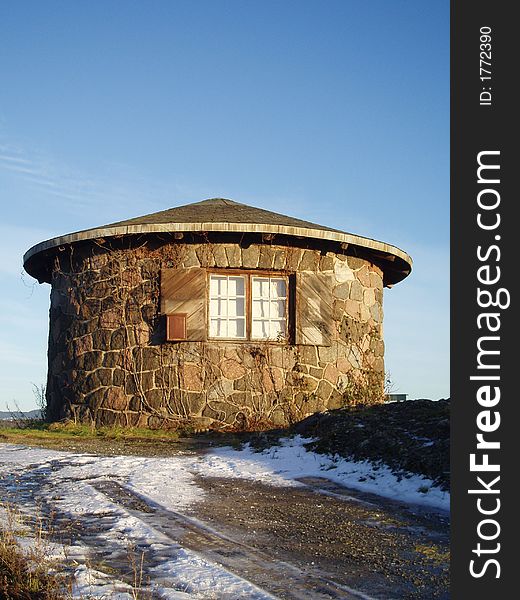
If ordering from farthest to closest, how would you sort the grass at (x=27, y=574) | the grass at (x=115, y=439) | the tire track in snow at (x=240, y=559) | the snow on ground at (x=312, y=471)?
the grass at (x=115, y=439)
the snow on ground at (x=312, y=471)
the tire track in snow at (x=240, y=559)
the grass at (x=27, y=574)

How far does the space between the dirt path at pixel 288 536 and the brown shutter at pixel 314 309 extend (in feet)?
16.7

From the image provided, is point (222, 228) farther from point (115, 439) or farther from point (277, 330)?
point (115, 439)

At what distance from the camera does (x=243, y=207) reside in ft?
48.4

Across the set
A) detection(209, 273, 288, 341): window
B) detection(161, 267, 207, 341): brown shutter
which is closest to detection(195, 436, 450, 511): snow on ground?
detection(161, 267, 207, 341): brown shutter

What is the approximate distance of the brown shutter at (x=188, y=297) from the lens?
39.2 ft

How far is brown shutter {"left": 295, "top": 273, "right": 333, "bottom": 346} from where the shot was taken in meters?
12.3

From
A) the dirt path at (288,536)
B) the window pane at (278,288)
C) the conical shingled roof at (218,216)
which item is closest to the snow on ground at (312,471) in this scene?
the dirt path at (288,536)

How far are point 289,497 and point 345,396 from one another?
6019 mm

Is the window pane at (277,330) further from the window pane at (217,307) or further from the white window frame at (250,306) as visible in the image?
the window pane at (217,307)

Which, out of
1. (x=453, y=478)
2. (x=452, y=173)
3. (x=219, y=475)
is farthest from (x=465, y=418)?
(x=219, y=475)

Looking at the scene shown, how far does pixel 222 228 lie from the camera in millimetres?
11836

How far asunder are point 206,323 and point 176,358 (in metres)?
0.75

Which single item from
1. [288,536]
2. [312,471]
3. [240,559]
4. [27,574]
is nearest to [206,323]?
[312,471]

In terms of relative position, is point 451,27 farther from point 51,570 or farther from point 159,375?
point 159,375
